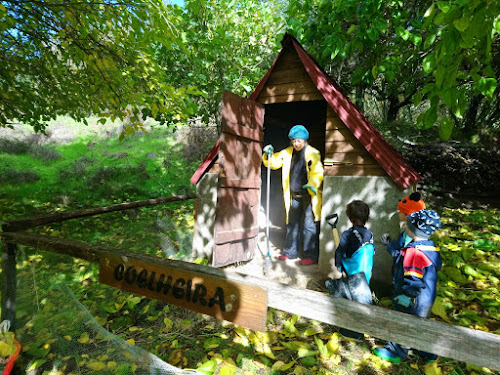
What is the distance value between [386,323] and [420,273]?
164 centimetres

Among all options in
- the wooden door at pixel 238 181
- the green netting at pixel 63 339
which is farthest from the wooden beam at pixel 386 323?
the wooden door at pixel 238 181

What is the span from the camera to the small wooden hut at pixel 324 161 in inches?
158

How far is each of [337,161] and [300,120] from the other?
2.84 metres

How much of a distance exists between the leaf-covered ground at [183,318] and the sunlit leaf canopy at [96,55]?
9.17 ft

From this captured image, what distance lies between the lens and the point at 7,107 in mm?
5051

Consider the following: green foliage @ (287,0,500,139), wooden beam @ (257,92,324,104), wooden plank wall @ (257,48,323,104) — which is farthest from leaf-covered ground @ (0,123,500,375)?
wooden plank wall @ (257,48,323,104)

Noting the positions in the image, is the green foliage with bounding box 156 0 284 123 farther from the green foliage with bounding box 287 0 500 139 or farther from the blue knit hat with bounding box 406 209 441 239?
the blue knit hat with bounding box 406 209 441 239

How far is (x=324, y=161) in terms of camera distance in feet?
14.7

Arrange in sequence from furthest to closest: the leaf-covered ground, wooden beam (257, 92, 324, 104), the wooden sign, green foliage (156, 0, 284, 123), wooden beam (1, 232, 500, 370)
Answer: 1. green foliage (156, 0, 284, 123)
2. wooden beam (257, 92, 324, 104)
3. the leaf-covered ground
4. the wooden sign
5. wooden beam (1, 232, 500, 370)

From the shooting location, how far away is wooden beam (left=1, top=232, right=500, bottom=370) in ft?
3.61

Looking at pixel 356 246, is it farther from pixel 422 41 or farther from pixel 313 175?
pixel 422 41

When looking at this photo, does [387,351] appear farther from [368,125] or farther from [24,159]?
[24,159]

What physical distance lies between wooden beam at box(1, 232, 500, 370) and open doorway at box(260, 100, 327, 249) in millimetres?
4580

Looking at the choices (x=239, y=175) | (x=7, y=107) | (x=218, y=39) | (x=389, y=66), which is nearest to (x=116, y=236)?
(x=7, y=107)
